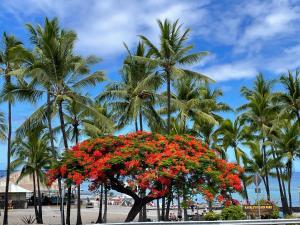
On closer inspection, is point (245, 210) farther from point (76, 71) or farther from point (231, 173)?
point (76, 71)

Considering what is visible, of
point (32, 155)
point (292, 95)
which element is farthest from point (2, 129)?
point (292, 95)

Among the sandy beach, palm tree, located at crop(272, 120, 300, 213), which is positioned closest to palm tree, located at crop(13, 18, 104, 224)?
the sandy beach

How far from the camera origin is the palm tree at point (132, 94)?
2958 centimetres

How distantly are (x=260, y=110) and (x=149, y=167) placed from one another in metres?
22.1

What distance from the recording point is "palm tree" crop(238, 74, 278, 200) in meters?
38.9

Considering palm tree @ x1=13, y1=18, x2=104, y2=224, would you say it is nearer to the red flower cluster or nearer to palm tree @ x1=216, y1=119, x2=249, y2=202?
the red flower cluster

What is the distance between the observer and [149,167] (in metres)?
19.2

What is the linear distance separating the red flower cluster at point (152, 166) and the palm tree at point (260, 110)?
18841 mm

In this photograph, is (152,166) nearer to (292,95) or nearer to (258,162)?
(292,95)

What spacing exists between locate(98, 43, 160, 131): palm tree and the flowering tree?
791 centimetres

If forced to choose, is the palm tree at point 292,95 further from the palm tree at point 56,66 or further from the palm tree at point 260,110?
the palm tree at point 56,66

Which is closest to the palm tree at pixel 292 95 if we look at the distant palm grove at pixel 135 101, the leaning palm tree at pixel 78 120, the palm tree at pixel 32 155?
the distant palm grove at pixel 135 101

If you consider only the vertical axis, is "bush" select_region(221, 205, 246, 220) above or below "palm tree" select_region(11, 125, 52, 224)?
below

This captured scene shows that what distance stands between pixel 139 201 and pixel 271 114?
21.5 m
